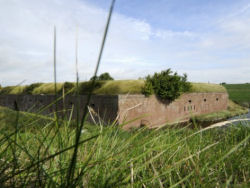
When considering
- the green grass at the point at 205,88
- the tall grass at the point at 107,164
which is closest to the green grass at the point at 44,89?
the green grass at the point at 205,88

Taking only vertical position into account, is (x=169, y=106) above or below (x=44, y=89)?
below

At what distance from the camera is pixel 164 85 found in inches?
606

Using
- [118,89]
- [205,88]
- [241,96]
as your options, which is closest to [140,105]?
[118,89]

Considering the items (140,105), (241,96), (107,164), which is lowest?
(241,96)

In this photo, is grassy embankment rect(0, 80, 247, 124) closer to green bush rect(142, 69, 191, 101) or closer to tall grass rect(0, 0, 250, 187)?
green bush rect(142, 69, 191, 101)

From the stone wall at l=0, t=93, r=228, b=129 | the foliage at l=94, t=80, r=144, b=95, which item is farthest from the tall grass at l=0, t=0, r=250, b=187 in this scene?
the foliage at l=94, t=80, r=144, b=95

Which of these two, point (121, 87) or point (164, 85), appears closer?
point (121, 87)

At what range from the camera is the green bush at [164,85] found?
48.5 feet

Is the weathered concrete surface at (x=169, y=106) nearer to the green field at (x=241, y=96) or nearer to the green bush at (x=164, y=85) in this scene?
the green bush at (x=164, y=85)

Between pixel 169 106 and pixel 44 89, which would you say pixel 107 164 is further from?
pixel 44 89

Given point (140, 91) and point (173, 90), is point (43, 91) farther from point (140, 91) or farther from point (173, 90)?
point (173, 90)

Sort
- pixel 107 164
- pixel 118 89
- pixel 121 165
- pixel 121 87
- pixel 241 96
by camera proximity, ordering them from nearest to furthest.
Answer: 1. pixel 121 165
2. pixel 107 164
3. pixel 118 89
4. pixel 121 87
5. pixel 241 96

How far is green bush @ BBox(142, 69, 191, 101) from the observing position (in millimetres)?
14774

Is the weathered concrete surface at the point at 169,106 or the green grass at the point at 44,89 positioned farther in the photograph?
the green grass at the point at 44,89
